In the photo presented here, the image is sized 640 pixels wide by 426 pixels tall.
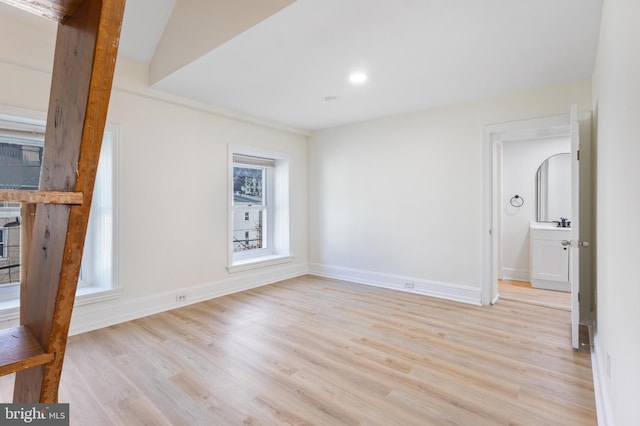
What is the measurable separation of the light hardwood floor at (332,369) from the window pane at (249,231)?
4.56ft

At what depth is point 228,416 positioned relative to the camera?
1.79 m

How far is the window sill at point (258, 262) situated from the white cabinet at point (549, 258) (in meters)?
3.61

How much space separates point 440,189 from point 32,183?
4.24m

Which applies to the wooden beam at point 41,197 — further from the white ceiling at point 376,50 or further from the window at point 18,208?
the window at point 18,208

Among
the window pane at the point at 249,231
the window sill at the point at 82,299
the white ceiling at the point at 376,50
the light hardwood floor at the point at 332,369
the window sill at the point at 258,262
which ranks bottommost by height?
the light hardwood floor at the point at 332,369

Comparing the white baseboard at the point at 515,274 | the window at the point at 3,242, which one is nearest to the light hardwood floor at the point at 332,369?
the window at the point at 3,242

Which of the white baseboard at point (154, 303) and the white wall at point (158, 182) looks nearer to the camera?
the white wall at point (158, 182)

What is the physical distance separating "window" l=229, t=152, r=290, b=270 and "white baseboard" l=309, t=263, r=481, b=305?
725 millimetres

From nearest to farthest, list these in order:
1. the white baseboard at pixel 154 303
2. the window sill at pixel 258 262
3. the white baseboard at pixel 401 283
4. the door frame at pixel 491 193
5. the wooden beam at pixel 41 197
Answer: the wooden beam at pixel 41 197
the white baseboard at pixel 154 303
the door frame at pixel 491 193
the white baseboard at pixel 401 283
the window sill at pixel 258 262

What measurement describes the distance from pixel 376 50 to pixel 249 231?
328 centimetres

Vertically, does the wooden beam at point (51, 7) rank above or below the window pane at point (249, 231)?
above

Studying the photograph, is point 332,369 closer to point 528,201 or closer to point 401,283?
point 401,283

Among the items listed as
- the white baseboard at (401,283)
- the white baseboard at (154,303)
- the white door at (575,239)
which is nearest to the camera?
the white door at (575,239)

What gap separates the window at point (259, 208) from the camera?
4691 millimetres
